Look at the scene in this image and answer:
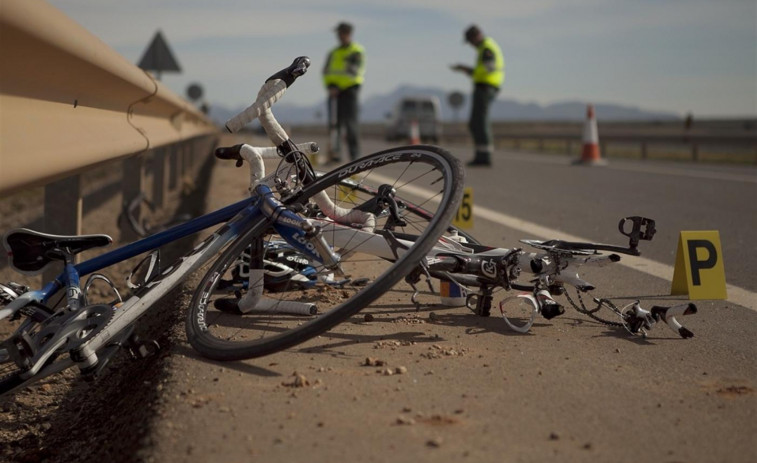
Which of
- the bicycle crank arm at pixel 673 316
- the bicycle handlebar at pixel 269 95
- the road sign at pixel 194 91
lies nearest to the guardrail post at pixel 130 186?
the bicycle handlebar at pixel 269 95

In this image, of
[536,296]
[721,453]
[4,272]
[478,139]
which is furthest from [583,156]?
[721,453]

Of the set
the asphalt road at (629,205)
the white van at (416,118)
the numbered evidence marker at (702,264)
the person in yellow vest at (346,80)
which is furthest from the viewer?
the white van at (416,118)

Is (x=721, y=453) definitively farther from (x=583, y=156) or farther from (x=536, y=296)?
(x=583, y=156)

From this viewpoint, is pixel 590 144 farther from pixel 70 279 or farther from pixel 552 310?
pixel 70 279

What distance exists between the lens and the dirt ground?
2.17 metres

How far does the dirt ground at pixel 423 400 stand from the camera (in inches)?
85.4

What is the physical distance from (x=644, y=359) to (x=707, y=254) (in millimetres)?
1308

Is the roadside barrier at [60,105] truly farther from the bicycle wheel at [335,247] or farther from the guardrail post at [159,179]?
the guardrail post at [159,179]

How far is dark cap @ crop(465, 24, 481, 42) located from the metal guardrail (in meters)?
10.1

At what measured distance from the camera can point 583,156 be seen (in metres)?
16.4

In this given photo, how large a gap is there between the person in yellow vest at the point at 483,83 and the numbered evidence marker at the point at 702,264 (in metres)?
10.4

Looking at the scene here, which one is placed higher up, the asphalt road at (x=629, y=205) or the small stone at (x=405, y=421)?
the small stone at (x=405, y=421)

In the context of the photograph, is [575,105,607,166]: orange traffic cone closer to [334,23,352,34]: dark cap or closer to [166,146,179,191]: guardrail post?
[334,23,352,34]: dark cap

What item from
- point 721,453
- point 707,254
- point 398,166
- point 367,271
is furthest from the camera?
point 367,271
